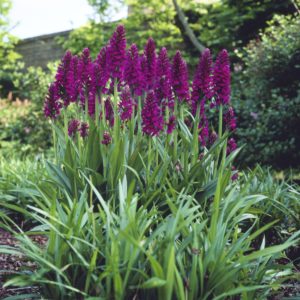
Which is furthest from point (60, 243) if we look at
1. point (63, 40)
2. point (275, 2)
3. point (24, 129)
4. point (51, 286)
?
point (63, 40)

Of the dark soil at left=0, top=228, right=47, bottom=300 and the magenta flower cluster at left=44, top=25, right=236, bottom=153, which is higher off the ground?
the magenta flower cluster at left=44, top=25, right=236, bottom=153

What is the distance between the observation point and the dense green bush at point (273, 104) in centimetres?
701

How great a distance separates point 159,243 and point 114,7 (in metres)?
12.7

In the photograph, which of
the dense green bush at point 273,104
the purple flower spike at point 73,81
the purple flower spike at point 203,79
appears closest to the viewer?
the purple flower spike at point 203,79

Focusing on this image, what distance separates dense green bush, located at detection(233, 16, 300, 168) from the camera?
701 cm

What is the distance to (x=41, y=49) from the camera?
14.5 m

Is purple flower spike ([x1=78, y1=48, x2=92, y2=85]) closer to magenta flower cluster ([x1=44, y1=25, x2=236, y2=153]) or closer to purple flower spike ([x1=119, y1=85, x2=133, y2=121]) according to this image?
magenta flower cluster ([x1=44, y1=25, x2=236, y2=153])

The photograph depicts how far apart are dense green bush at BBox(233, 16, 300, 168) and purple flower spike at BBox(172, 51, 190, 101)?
426 cm

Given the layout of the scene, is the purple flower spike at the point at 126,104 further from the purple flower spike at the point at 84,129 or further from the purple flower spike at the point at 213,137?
the purple flower spike at the point at 213,137

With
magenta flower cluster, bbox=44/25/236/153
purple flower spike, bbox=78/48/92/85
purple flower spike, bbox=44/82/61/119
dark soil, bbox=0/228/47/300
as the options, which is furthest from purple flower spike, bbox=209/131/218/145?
dark soil, bbox=0/228/47/300

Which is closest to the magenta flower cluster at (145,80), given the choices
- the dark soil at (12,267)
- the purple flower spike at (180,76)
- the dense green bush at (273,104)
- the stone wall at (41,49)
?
the purple flower spike at (180,76)

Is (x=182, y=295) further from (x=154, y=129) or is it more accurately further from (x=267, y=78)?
(x=267, y=78)

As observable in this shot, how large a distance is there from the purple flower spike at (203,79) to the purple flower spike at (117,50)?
1.62 ft

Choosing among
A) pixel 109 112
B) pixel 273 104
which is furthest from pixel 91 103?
pixel 273 104
